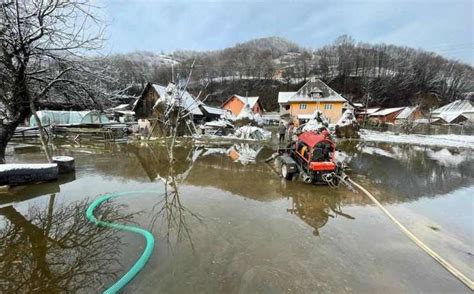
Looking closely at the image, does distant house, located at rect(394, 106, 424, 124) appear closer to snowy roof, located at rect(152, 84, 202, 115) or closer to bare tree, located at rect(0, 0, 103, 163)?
snowy roof, located at rect(152, 84, 202, 115)

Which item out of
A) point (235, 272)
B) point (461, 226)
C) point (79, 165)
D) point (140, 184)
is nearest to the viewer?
point (235, 272)

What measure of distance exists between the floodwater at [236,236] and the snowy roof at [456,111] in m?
47.2

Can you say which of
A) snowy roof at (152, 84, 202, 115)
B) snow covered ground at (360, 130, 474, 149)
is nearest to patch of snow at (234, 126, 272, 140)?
snowy roof at (152, 84, 202, 115)

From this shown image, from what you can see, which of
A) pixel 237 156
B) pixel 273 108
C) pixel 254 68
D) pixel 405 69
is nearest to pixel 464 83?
pixel 405 69

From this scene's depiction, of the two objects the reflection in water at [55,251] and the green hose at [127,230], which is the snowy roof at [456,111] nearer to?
the green hose at [127,230]

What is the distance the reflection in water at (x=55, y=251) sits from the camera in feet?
11.6

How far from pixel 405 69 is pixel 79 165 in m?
82.5

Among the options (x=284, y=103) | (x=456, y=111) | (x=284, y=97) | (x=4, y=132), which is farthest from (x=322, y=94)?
(x=4, y=132)

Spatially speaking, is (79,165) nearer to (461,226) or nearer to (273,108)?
(461,226)

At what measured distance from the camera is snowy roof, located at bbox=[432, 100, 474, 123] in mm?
44281

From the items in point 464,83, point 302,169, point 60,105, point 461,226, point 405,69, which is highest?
point 405,69

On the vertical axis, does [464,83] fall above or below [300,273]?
above

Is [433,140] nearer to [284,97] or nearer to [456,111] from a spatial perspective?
[456,111]

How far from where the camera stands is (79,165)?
1156 cm
